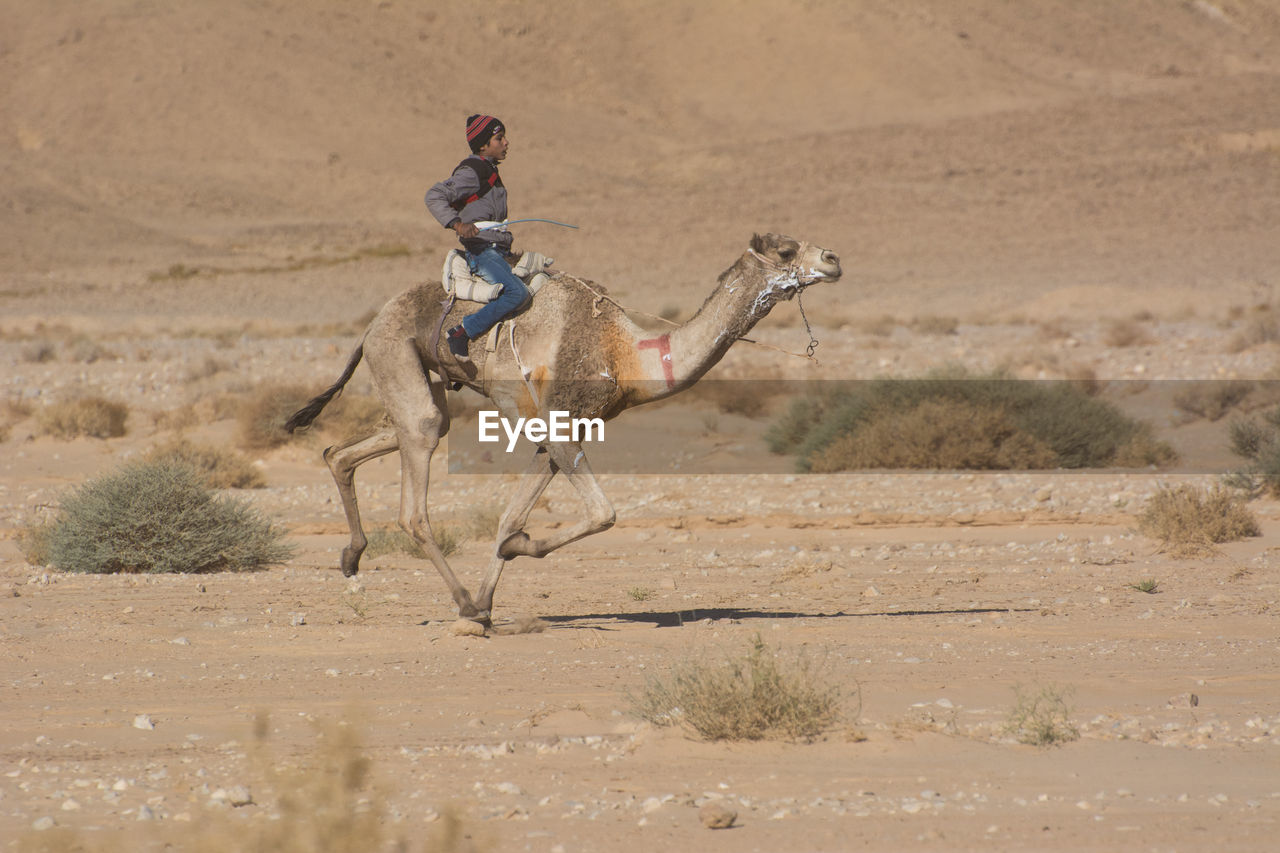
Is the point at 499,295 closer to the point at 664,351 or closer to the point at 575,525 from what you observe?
the point at 664,351

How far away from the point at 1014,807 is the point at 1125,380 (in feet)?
71.8

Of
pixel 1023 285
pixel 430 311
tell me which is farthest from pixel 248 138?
pixel 430 311

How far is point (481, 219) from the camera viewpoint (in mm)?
8984

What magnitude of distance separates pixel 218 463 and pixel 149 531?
6172 mm

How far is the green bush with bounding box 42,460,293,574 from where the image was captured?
12055 mm

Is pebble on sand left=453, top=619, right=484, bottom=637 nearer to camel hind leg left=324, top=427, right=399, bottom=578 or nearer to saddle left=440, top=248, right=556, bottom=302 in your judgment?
camel hind leg left=324, top=427, right=399, bottom=578

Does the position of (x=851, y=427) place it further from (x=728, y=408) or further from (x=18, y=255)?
(x=18, y=255)

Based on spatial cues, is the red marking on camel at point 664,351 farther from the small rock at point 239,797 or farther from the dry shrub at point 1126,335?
the dry shrub at point 1126,335

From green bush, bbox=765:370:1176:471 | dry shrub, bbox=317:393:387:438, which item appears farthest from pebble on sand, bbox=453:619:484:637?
dry shrub, bbox=317:393:387:438

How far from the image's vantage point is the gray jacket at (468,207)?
884cm

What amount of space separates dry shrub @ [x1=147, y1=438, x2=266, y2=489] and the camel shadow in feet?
29.3

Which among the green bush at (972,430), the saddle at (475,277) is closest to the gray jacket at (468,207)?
the saddle at (475,277)

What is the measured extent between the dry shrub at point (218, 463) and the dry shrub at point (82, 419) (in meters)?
2.79

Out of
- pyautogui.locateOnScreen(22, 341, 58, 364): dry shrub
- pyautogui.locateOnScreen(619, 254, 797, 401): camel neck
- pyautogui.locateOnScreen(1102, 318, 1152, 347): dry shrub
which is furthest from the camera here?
pyautogui.locateOnScreen(1102, 318, 1152, 347): dry shrub
